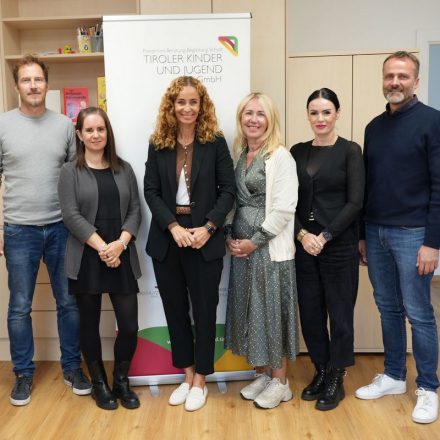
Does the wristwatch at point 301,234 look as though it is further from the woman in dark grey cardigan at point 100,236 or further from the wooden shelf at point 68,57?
the wooden shelf at point 68,57

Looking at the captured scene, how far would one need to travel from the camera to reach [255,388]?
2.67m

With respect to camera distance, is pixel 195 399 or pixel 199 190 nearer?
pixel 199 190

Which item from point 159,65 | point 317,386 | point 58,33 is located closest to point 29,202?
point 159,65

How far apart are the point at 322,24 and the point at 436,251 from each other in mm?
2656

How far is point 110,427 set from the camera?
239cm

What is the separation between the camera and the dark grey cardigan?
7.86 feet

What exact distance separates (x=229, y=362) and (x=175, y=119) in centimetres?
135

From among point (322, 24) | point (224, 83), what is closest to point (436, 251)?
point (224, 83)

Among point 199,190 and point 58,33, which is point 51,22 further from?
point 199,190

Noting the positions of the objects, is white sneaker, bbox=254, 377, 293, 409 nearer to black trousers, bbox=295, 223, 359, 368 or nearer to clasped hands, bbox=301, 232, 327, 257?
black trousers, bbox=295, 223, 359, 368

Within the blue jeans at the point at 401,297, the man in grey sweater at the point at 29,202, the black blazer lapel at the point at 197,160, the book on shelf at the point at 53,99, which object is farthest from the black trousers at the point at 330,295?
the book on shelf at the point at 53,99

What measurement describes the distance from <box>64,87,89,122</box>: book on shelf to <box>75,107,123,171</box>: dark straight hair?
100 cm

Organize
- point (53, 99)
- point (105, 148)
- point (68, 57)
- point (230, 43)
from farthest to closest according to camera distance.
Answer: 1. point (53, 99)
2. point (68, 57)
3. point (230, 43)
4. point (105, 148)

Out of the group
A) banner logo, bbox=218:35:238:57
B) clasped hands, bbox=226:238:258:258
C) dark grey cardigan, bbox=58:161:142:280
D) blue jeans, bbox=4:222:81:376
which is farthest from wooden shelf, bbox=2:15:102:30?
clasped hands, bbox=226:238:258:258
